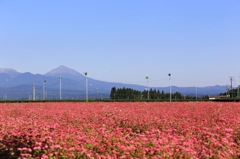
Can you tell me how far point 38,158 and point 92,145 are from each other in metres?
1.55

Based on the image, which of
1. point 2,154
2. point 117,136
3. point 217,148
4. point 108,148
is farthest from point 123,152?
point 2,154

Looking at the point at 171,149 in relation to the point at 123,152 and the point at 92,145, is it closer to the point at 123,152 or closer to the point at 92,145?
the point at 123,152

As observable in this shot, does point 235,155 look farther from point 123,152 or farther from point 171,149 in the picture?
point 123,152

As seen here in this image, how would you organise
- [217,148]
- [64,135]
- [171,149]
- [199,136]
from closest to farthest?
[171,149]
[217,148]
[64,135]
[199,136]

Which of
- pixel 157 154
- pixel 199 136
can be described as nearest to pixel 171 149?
pixel 157 154

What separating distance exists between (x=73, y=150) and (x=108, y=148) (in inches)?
34.0

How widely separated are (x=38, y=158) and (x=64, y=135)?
1665 mm

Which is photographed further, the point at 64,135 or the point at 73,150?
the point at 64,135

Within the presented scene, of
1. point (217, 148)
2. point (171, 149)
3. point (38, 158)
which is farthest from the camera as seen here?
point (217, 148)

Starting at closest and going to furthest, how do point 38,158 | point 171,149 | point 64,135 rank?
point 38,158 < point 171,149 < point 64,135

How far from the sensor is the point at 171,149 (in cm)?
677

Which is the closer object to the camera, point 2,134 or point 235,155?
point 235,155

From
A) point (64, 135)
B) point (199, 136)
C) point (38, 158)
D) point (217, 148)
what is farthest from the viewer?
point (199, 136)

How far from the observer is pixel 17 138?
8234 millimetres
